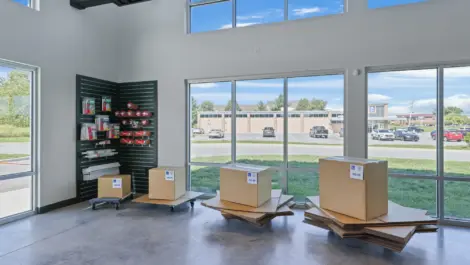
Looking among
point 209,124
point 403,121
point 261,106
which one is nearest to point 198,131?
point 209,124

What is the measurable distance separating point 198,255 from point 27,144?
3349 millimetres

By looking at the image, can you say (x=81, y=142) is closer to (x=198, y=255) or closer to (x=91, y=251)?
(x=91, y=251)

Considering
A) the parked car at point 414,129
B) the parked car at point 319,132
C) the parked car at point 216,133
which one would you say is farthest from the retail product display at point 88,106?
the parked car at point 414,129

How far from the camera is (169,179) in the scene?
4.72 meters

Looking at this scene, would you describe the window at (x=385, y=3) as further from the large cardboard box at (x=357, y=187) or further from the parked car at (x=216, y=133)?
the parked car at (x=216, y=133)

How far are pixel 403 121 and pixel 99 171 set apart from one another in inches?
215

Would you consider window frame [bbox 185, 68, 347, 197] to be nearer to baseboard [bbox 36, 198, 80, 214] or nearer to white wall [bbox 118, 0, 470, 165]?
white wall [bbox 118, 0, 470, 165]

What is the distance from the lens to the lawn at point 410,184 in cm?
411

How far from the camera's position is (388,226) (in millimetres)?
3084

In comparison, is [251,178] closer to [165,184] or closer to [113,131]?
[165,184]

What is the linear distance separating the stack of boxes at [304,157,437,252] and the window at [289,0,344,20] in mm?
2708

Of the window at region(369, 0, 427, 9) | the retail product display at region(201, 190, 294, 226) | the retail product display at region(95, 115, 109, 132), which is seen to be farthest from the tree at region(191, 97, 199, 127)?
the window at region(369, 0, 427, 9)

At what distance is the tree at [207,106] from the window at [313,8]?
2150mm

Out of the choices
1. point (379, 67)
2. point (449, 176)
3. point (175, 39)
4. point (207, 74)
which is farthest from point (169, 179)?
point (449, 176)
